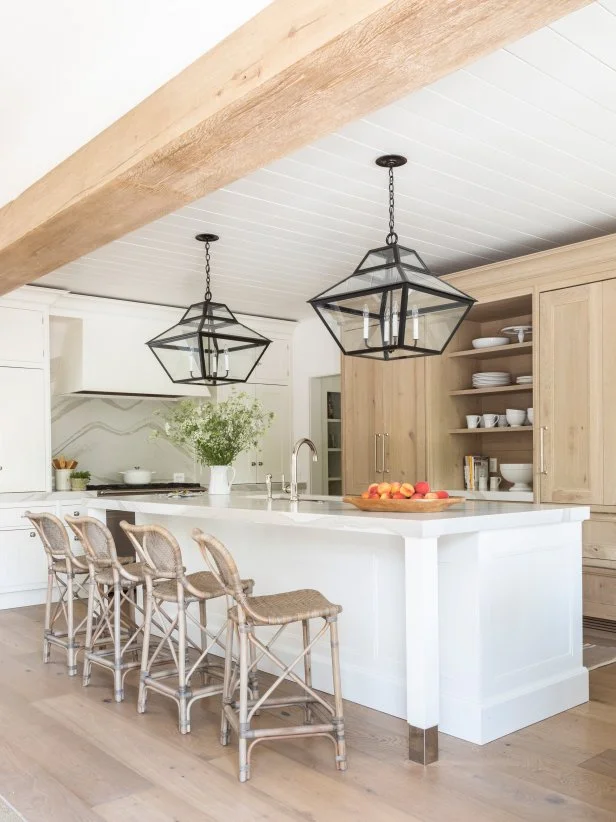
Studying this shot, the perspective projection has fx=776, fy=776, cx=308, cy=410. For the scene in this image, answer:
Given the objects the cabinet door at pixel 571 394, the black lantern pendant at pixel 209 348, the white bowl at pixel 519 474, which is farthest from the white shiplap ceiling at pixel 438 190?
the white bowl at pixel 519 474

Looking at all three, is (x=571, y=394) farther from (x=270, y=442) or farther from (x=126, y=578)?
(x=270, y=442)

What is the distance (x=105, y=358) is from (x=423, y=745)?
15.8 feet

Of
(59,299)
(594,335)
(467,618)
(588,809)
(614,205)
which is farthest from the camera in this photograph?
(59,299)

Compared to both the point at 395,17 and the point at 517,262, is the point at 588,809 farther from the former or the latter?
the point at 517,262

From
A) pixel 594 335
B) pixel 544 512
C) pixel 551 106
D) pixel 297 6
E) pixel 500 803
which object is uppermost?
pixel 551 106

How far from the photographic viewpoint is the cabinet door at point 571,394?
491cm

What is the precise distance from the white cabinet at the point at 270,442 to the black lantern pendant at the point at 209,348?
2861 mm

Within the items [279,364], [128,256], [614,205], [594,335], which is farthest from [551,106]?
[279,364]

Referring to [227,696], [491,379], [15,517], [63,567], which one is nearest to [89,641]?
[63,567]

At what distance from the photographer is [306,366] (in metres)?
8.00

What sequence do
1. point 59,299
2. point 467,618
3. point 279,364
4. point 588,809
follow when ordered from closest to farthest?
1. point 588,809
2. point 467,618
3. point 59,299
4. point 279,364

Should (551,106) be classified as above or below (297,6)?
above

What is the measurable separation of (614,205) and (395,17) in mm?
3200

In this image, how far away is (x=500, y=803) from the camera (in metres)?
2.51
